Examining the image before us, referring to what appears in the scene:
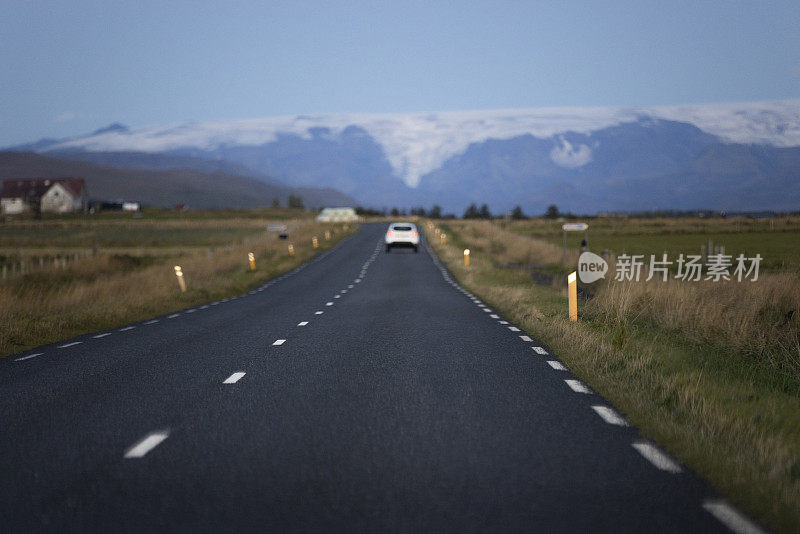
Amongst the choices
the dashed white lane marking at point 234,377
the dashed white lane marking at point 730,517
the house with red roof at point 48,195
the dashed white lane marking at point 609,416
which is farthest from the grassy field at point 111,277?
the house with red roof at point 48,195

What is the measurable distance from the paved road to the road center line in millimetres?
28

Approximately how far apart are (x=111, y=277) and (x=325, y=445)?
32.0 metres

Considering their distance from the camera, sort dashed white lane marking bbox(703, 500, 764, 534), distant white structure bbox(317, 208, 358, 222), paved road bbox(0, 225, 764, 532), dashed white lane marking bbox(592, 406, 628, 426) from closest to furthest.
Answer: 1. dashed white lane marking bbox(703, 500, 764, 534)
2. paved road bbox(0, 225, 764, 532)
3. dashed white lane marking bbox(592, 406, 628, 426)
4. distant white structure bbox(317, 208, 358, 222)

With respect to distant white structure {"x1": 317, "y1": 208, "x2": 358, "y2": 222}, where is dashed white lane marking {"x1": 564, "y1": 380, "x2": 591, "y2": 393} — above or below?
above

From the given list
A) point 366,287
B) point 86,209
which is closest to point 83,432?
point 366,287

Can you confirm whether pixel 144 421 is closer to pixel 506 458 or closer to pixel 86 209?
pixel 506 458

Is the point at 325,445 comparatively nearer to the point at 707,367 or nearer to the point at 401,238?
the point at 707,367

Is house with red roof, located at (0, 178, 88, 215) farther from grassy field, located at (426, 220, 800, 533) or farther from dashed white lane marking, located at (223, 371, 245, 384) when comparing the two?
dashed white lane marking, located at (223, 371, 245, 384)

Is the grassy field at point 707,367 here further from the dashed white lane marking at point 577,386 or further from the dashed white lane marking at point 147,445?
the dashed white lane marking at point 147,445

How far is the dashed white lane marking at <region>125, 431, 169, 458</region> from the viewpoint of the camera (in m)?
6.98

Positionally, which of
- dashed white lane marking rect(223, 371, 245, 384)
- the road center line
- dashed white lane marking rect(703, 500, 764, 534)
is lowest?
dashed white lane marking rect(223, 371, 245, 384)

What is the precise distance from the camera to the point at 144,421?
829 centimetres

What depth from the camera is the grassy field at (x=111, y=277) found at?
18.8 meters

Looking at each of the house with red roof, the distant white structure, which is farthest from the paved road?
the house with red roof
